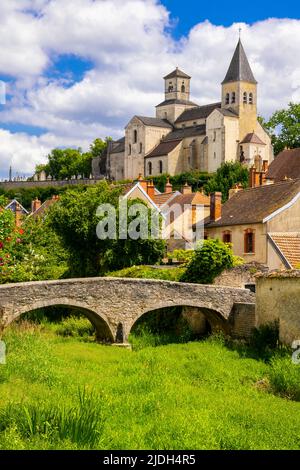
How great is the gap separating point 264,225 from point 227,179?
42.6 meters

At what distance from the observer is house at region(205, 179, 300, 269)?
30.1m

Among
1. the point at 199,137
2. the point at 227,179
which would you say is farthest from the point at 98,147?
the point at 227,179

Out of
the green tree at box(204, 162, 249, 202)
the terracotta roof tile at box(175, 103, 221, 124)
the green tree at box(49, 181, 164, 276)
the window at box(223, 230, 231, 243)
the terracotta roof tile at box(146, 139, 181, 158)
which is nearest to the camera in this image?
the green tree at box(49, 181, 164, 276)

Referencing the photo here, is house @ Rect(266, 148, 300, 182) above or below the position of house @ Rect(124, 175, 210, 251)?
above

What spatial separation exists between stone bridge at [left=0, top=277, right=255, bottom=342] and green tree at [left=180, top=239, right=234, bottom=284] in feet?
6.13

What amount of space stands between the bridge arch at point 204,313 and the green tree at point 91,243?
759 cm

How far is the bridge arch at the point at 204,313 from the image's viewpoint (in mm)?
24188

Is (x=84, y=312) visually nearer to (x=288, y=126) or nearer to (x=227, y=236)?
(x=227, y=236)

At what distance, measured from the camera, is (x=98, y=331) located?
24609 millimetres

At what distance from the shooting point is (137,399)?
54.0 feet

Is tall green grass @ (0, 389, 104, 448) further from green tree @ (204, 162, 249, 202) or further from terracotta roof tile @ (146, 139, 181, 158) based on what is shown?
terracotta roof tile @ (146, 139, 181, 158)

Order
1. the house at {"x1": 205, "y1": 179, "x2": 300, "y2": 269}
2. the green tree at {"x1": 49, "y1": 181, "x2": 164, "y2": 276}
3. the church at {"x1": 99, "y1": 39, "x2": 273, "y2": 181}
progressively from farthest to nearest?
the church at {"x1": 99, "y1": 39, "x2": 273, "y2": 181} < the green tree at {"x1": 49, "y1": 181, "x2": 164, "y2": 276} < the house at {"x1": 205, "y1": 179, "x2": 300, "y2": 269}

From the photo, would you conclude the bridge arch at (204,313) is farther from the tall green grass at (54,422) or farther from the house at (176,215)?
the house at (176,215)

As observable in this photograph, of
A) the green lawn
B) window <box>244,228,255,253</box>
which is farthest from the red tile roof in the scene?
the green lawn
